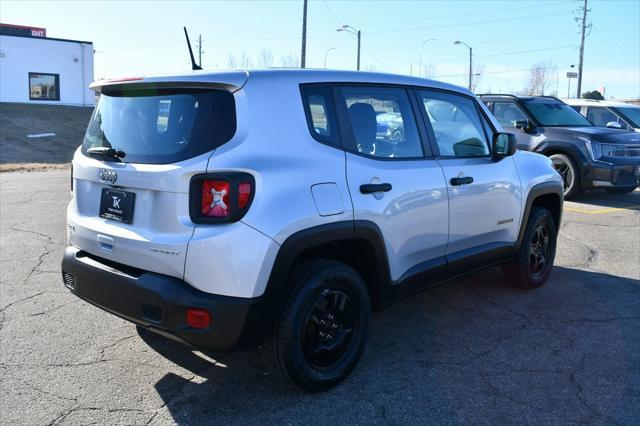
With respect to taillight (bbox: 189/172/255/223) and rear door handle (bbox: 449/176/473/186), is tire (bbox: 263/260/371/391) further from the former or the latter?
rear door handle (bbox: 449/176/473/186)

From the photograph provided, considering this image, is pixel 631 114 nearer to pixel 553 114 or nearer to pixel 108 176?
pixel 553 114

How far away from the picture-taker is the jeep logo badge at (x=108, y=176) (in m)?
3.28

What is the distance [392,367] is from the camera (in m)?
3.73

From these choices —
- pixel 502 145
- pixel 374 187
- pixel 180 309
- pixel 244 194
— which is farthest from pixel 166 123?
pixel 502 145

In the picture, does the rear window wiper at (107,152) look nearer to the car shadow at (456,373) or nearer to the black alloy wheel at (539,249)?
the car shadow at (456,373)

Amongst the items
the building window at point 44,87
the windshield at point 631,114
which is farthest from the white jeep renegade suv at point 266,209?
the building window at point 44,87

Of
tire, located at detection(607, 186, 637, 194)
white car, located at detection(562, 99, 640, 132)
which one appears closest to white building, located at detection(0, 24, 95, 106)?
white car, located at detection(562, 99, 640, 132)

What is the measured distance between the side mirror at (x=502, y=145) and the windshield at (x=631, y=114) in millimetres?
10034

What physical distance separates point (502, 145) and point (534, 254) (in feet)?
4.38

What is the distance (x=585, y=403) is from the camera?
3309 millimetres

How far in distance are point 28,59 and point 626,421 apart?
135 feet

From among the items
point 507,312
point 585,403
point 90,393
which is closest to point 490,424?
point 585,403

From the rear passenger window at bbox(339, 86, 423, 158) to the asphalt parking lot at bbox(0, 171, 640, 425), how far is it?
1.36 meters

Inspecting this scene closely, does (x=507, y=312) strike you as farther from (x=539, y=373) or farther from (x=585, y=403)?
(x=585, y=403)
